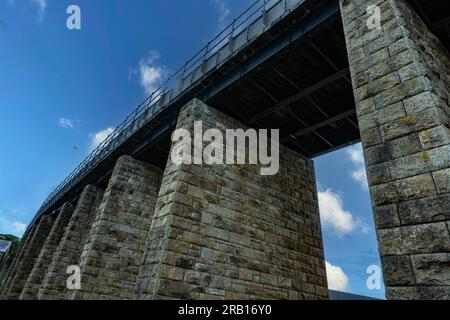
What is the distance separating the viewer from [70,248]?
42.9 ft

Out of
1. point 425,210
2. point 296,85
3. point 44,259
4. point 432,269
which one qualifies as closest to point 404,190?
point 425,210

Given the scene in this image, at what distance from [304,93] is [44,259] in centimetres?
1688

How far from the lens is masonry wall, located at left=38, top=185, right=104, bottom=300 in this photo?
1222 cm

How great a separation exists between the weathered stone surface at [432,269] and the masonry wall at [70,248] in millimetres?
13531

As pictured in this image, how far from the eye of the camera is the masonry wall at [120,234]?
986 cm

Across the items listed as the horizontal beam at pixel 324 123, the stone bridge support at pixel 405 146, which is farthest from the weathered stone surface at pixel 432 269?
the horizontal beam at pixel 324 123

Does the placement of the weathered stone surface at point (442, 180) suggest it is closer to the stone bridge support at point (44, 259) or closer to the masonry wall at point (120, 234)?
the masonry wall at point (120, 234)

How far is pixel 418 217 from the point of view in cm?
304

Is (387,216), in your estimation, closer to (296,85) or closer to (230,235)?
(230,235)

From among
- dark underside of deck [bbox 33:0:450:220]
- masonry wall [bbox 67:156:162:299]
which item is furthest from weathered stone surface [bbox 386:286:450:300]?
masonry wall [bbox 67:156:162:299]

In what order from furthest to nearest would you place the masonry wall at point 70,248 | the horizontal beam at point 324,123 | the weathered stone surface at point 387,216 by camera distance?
1. the masonry wall at point 70,248
2. the horizontal beam at point 324,123
3. the weathered stone surface at point 387,216

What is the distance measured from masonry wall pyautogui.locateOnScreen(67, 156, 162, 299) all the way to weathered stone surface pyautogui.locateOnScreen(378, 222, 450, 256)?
953cm
